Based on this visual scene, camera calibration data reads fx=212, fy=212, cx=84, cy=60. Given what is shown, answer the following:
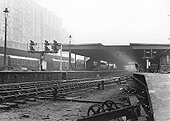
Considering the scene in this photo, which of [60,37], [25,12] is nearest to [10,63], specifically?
[25,12]

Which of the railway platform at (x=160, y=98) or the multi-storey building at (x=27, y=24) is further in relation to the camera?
the multi-storey building at (x=27, y=24)

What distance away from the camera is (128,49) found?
3903cm

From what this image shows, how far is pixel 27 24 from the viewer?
7675 cm

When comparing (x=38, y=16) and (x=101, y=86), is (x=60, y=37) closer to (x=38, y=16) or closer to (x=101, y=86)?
(x=38, y=16)

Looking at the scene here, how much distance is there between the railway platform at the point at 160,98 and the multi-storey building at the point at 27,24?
60257 mm

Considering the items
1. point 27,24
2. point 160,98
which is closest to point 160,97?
point 160,98

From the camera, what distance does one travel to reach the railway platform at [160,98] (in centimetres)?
354

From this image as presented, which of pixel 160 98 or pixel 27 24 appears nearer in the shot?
pixel 160 98

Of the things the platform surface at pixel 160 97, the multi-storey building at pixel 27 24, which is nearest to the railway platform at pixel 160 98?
the platform surface at pixel 160 97

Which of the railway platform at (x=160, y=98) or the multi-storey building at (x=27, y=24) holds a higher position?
the multi-storey building at (x=27, y=24)

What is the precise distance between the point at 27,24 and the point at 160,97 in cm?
7703

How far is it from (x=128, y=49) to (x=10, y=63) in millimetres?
21040

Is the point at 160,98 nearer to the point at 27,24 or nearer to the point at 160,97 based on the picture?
the point at 160,97

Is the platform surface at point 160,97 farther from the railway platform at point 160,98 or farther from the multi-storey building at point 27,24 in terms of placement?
the multi-storey building at point 27,24
